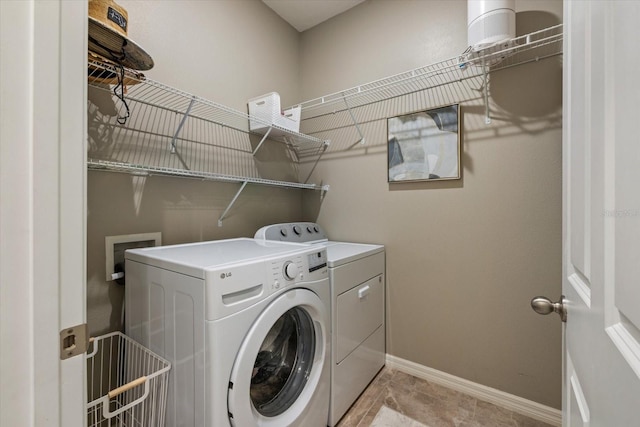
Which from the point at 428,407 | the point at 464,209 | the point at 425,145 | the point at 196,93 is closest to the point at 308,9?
the point at 196,93

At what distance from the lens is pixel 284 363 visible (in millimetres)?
1313

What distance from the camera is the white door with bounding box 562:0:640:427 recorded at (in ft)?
1.13

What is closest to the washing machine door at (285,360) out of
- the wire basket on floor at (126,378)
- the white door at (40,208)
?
the wire basket on floor at (126,378)

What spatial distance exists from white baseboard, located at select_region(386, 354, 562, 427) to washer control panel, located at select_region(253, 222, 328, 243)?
41.0 inches

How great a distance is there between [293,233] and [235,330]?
1.06 metres

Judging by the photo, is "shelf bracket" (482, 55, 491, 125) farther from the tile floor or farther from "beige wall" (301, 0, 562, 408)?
the tile floor

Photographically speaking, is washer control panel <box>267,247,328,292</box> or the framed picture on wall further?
the framed picture on wall

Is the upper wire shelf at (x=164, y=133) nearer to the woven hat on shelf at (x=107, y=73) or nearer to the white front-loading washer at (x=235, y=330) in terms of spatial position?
the woven hat on shelf at (x=107, y=73)

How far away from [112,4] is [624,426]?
1.64 metres

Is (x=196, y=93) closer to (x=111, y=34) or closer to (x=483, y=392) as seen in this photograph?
(x=111, y=34)

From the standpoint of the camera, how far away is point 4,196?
448 millimetres

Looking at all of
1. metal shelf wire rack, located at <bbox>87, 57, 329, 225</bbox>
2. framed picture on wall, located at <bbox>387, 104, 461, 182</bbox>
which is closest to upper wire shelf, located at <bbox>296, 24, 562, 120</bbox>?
framed picture on wall, located at <bbox>387, 104, 461, 182</bbox>

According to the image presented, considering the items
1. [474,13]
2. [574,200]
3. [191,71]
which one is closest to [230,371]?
[574,200]

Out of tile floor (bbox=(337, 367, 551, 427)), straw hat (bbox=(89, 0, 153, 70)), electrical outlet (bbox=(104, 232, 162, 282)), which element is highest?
straw hat (bbox=(89, 0, 153, 70))
